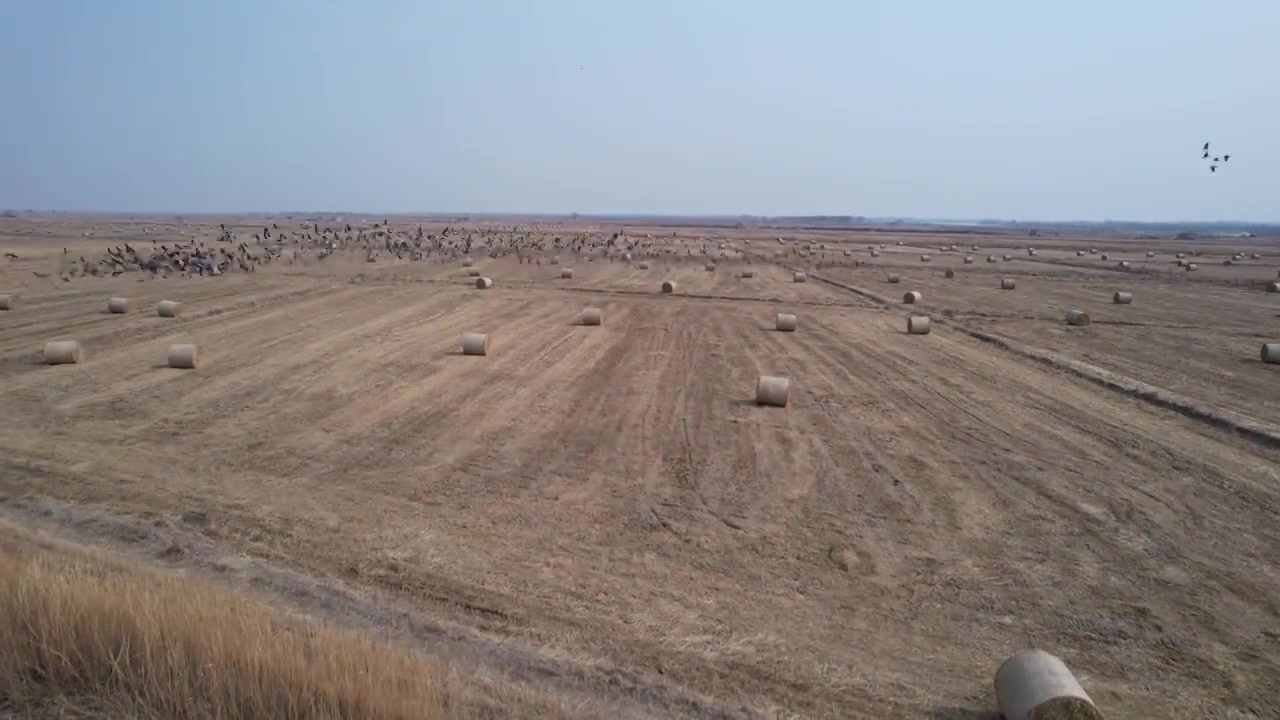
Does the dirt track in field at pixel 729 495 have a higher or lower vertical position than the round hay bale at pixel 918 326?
lower

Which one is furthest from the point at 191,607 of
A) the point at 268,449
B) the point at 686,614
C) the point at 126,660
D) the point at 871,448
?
the point at 871,448

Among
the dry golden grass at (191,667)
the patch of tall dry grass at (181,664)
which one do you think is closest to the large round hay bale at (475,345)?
the dry golden grass at (191,667)

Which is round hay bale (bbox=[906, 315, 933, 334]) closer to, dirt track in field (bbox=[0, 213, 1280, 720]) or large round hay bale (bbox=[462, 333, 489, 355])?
dirt track in field (bbox=[0, 213, 1280, 720])

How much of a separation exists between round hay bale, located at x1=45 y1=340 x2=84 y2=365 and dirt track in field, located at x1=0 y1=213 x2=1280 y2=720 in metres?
0.39

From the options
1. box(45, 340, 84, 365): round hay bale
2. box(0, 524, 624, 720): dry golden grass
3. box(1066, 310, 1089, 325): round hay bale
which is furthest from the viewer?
box(1066, 310, 1089, 325): round hay bale

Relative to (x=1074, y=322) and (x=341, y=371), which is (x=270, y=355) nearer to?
(x=341, y=371)

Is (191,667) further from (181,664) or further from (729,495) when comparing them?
(729,495)

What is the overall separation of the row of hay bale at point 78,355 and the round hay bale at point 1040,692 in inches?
542

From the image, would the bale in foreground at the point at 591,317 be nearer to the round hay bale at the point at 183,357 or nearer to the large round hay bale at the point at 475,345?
the large round hay bale at the point at 475,345

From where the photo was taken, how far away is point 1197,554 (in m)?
7.08

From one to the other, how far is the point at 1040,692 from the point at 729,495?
13.8 feet

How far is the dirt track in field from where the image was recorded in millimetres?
5617

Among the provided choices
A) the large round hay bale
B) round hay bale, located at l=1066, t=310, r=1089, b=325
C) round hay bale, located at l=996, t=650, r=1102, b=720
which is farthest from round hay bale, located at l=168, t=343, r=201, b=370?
round hay bale, located at l=1066, t=310, r=1089, b=325

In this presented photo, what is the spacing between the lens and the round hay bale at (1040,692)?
175 inches
